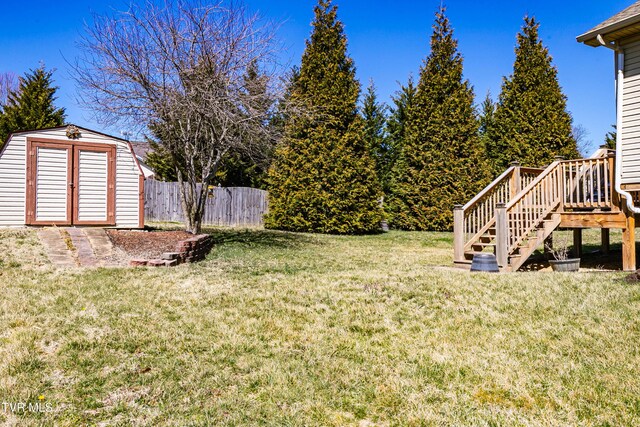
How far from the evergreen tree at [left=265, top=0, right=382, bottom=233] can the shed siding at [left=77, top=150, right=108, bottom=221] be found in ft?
20.7

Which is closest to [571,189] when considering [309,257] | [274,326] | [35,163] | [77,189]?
[309,257]

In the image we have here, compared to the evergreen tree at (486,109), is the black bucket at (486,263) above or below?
below

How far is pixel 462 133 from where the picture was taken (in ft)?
55.7

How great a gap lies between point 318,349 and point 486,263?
4.42 m

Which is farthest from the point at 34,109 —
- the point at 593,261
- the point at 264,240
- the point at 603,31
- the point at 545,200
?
the point at 593,261

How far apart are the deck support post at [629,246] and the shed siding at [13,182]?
41.1 feet

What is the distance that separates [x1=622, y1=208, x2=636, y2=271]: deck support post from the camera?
7.50 meters

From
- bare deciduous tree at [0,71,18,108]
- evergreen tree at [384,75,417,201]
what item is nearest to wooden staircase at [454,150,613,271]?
evergreen tree at [384,75,417,201]

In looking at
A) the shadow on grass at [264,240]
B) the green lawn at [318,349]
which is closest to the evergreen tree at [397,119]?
the shadow on grass at [264,240]

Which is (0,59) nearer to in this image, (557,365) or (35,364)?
(35,364)

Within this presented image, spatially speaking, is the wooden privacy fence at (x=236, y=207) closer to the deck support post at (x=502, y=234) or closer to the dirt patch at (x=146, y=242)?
the dirt patch at (x=146, y=242)

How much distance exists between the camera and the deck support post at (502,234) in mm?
7605

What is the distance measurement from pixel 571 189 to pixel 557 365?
5.84 meters

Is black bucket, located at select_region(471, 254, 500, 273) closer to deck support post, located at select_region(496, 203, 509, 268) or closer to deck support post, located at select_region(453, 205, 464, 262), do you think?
deck support post, located at select_region(496, 203, 509, 268)
